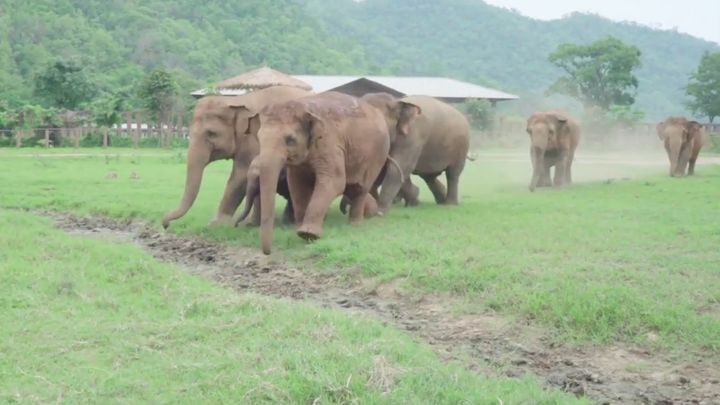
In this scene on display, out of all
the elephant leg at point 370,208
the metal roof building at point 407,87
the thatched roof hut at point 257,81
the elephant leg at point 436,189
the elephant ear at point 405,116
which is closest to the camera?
the elephant leg at point 370,208

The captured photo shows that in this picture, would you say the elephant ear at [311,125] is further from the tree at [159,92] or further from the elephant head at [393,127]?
the tree at [159,92]

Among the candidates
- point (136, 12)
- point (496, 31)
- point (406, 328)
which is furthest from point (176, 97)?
point (496, 31)

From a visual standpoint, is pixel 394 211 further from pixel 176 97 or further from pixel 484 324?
pixel 176 97

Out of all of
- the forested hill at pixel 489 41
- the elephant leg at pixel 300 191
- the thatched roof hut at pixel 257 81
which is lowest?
the elephant leg at pixel 300 191

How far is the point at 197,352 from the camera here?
21.3ft

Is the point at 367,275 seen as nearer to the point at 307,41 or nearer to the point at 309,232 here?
the point at 309,232

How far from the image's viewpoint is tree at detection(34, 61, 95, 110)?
50.7m

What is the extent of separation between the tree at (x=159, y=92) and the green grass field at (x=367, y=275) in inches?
1160

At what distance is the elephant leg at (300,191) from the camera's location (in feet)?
40.8

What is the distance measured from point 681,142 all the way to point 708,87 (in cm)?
3666

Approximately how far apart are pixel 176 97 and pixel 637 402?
137 ft

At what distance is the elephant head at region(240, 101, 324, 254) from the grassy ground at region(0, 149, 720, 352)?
69 cm

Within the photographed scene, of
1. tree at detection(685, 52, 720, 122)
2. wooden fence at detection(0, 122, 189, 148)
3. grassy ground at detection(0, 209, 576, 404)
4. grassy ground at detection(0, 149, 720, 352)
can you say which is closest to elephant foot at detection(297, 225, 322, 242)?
grassy ground at detection(0, 149, 720, 352)

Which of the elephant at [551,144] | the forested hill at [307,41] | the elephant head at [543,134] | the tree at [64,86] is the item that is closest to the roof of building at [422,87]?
the forested hill at [307,41]
